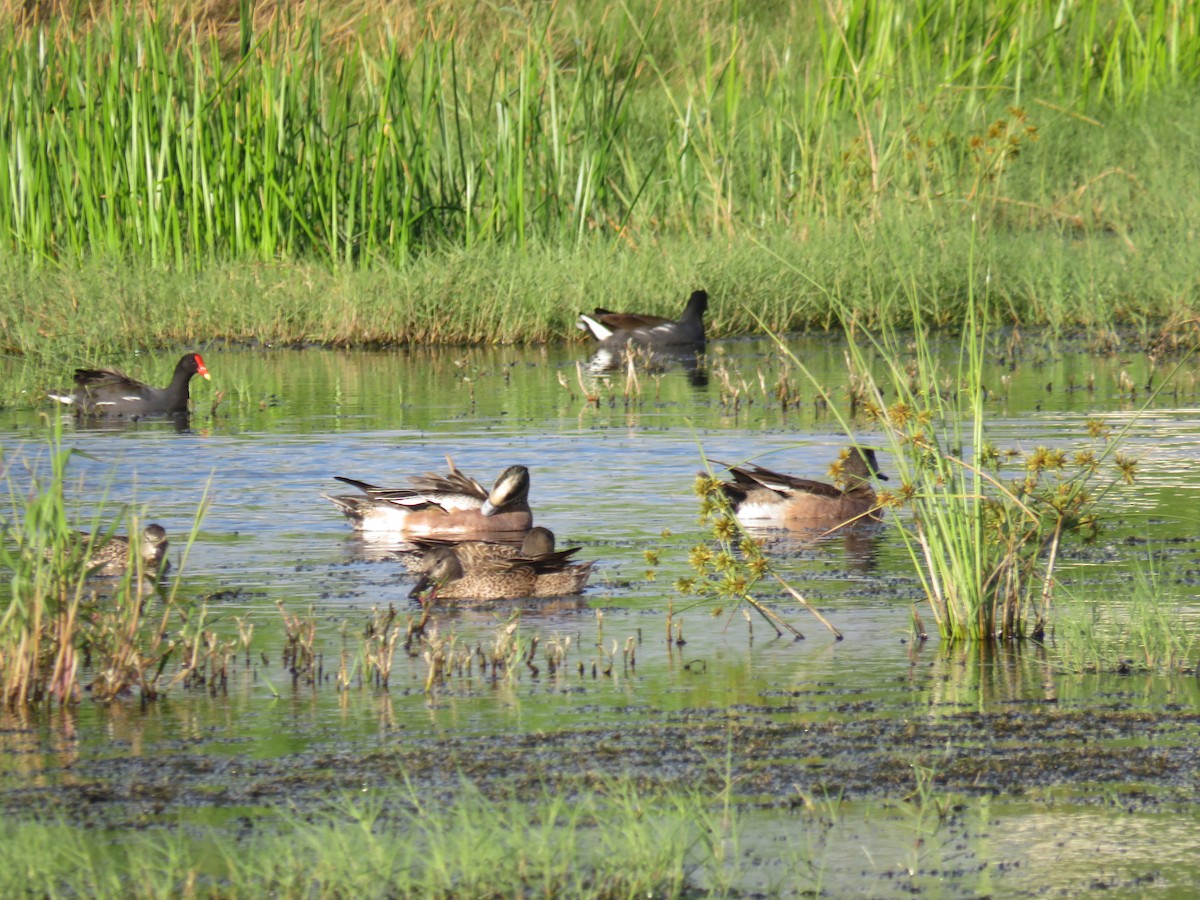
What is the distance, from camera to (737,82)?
63.3ft

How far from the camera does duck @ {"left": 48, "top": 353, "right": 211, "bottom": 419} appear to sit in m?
13.6

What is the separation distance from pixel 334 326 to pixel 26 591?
37.9 ft

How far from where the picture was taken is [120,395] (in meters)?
13.7

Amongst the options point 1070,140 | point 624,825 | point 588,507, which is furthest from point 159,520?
point 1070,140

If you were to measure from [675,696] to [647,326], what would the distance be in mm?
10799

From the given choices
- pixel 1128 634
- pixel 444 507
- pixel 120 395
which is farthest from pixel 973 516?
pixel 120 395

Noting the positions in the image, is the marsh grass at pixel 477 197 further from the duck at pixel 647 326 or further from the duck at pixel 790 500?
the duck at pixel 790 500

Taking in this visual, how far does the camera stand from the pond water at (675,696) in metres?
4.80

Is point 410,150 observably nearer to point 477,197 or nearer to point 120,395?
point 477,197

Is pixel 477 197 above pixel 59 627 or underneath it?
above

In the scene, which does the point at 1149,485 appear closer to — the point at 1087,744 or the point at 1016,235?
the point at 1087,744

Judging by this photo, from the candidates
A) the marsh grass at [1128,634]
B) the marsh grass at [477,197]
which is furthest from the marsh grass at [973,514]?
the marsh grass at [477,197]

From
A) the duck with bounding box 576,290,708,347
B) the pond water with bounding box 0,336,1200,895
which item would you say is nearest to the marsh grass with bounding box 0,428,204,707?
the pond water with bounding box 0,336,1200,895

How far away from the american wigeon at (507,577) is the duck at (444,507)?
4.07 ft
